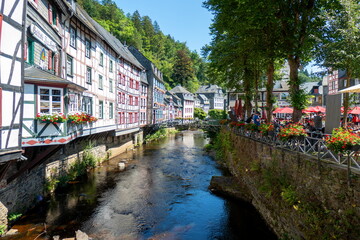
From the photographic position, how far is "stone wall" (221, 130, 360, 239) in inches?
258

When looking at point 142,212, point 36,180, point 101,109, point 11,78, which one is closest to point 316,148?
point 142,212

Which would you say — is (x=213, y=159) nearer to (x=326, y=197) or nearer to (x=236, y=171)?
(x=236, y=171)

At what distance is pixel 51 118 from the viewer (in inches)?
443

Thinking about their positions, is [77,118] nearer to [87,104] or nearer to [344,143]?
[87,104]

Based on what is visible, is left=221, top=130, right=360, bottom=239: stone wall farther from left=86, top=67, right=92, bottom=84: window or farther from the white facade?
left=86, top=67, right=92, bottom=84: window

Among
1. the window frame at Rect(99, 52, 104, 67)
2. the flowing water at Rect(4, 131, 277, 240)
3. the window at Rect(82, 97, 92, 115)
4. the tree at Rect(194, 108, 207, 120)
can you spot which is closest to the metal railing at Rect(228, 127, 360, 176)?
the flowing water at Rect(4, 131, 277, 240)

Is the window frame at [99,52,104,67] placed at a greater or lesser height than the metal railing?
greater

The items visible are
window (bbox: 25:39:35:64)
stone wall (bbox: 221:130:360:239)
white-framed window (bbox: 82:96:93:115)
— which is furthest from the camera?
white-framed window (bbox: 82:96:93:115)

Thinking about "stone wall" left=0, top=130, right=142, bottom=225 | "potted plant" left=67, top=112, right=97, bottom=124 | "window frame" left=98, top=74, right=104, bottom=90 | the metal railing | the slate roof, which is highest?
"window frame" left=98, top=74, right=104, bottom=90

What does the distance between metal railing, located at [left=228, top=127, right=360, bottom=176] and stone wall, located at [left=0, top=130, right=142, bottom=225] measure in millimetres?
12029

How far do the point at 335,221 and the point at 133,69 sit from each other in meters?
28.9

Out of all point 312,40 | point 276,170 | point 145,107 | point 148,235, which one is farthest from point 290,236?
point 145,107

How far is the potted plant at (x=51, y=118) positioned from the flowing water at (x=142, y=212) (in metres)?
4.77

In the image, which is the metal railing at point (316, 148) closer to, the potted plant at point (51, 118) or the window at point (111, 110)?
the potted plant at point (51, 118)
